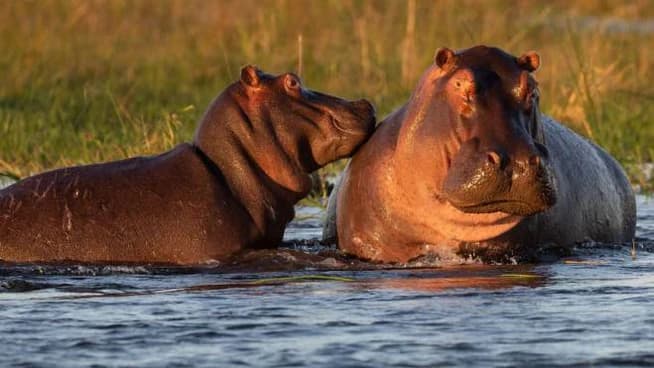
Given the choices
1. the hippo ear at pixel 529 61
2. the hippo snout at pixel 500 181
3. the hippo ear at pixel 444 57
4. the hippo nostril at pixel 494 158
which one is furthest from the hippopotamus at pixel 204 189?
the hippo nostril at pixel 494 158

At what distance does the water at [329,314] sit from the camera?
4922mm

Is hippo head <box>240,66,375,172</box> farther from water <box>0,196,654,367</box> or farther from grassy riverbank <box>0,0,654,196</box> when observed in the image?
grassy riverbank <box>0,0,654,196</box>

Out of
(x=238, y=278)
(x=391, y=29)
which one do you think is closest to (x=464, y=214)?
(x=238, y=278)

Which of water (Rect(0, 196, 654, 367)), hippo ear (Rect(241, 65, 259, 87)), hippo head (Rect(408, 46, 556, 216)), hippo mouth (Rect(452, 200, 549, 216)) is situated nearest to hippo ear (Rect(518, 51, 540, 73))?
hippo head (Rect(408, 46, 556, 216))

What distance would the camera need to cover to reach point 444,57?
6543mm

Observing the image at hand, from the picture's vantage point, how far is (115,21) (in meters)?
16.6

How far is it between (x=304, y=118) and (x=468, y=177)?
1349 millimetres

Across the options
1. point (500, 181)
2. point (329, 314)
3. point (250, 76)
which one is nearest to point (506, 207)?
point (500, 181)

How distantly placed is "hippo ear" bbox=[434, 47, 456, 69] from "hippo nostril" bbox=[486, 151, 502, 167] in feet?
2.14

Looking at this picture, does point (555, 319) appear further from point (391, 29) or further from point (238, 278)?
point (391, 29)

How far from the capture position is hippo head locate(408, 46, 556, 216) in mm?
6051

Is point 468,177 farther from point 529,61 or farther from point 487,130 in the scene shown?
point 529,61

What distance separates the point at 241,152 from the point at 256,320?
1.88 m

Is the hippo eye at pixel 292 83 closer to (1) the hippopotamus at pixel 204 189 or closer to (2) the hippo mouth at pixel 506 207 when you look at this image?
(1) the hippopotamus at pixel 204 189
